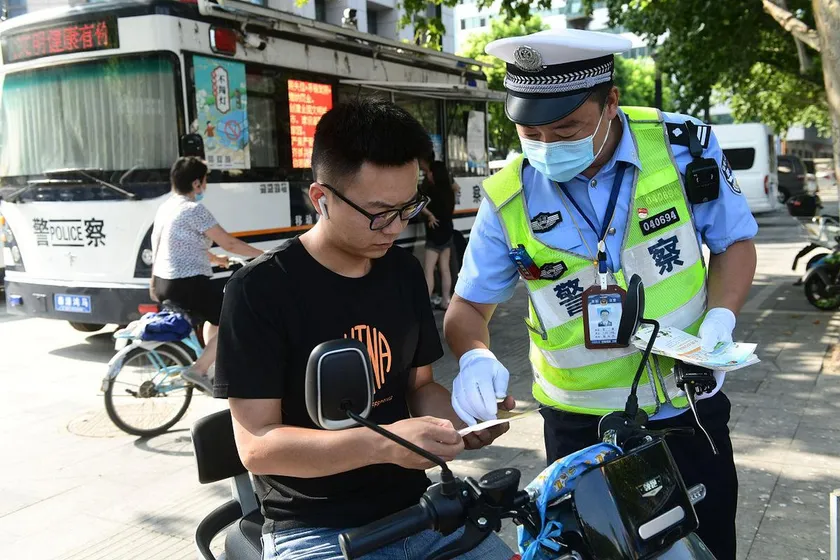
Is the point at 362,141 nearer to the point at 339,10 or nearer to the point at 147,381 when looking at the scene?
the point at 147,381

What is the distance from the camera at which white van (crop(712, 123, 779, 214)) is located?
1994cm

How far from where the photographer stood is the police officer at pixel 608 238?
210cm

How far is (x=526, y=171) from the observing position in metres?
2.35

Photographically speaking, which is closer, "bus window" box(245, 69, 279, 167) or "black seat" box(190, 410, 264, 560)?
"black seat" box(190, 410, 264, 560)

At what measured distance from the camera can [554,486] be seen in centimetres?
145

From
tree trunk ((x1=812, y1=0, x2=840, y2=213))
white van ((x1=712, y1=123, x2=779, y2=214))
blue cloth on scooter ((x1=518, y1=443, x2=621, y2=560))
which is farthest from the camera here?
white van ((x1=712, y1=123, x2=779, y2=214))

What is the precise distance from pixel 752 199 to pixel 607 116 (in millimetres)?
19881

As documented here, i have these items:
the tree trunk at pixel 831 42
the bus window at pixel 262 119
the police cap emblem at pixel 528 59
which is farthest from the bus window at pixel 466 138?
the police cap emblem at pixel 528 59

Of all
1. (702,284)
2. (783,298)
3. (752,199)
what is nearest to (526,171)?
(702,284)

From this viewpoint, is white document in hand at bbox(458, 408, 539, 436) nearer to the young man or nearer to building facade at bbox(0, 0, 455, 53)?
the young man

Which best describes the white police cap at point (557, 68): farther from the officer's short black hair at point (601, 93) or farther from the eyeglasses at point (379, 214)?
the eyeglasses at point (379, 214)

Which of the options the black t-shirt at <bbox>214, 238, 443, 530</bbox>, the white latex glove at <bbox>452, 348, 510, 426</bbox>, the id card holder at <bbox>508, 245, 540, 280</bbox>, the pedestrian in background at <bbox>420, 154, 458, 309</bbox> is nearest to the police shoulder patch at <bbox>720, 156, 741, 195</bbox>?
the id card holder at <bbox>508, 245, 540, 280</bbox>

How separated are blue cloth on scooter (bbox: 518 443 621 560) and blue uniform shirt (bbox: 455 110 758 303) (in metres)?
0.79

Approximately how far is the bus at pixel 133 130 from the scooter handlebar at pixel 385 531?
5.71 metres
